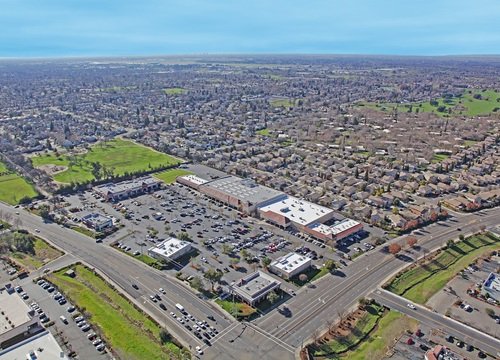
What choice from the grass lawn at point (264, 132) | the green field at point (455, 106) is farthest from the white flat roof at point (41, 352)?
the green field at point (455, 106)

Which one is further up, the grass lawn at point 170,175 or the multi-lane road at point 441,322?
the grass lawn at point 170,175

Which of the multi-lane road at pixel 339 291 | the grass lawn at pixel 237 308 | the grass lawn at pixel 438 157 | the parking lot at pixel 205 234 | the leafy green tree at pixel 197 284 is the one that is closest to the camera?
the multi-lane road at pixel 339 291

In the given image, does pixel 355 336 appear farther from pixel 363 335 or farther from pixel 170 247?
pixel 170 247

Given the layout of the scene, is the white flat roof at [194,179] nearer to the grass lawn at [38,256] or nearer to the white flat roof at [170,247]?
the white flat roof at [170,247]

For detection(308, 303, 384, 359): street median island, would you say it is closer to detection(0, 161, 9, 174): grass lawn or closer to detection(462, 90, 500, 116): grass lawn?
detection(0, 161, 9, 174): grass lawn

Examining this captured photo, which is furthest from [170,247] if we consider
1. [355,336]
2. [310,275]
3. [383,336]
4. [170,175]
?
[170,175]

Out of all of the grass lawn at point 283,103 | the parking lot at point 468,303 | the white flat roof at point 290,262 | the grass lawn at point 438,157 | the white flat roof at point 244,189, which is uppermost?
the grass lawn at point 283,103

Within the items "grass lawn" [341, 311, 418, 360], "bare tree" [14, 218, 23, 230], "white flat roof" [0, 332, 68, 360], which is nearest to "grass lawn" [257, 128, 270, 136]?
"bare tree" [14, 218, 23, 230]

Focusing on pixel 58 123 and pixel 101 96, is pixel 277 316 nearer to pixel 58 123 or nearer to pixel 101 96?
pixel 58 123
